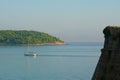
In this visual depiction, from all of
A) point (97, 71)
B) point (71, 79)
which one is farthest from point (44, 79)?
point (97, 71)

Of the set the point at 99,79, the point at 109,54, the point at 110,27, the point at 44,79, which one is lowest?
the point at 44,79

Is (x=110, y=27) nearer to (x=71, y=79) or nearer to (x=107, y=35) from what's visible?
(x=107, y=35)

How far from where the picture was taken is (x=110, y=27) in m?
22.6

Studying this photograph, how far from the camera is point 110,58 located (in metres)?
22.0

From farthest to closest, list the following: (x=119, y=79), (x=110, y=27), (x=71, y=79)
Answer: (x=71, y=79), (x=110, y=27), (x=119, y=79)

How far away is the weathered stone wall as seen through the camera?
21.5 m

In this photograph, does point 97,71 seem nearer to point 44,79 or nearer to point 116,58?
point 116,58

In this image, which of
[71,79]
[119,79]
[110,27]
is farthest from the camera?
[71,79]

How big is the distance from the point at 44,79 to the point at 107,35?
194ft

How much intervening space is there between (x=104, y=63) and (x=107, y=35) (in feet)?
5.65

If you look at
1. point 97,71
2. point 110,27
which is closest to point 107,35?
point 110,27

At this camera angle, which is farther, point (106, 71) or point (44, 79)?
point (44, 79)

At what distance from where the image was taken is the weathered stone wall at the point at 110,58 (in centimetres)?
2150

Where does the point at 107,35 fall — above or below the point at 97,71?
above
